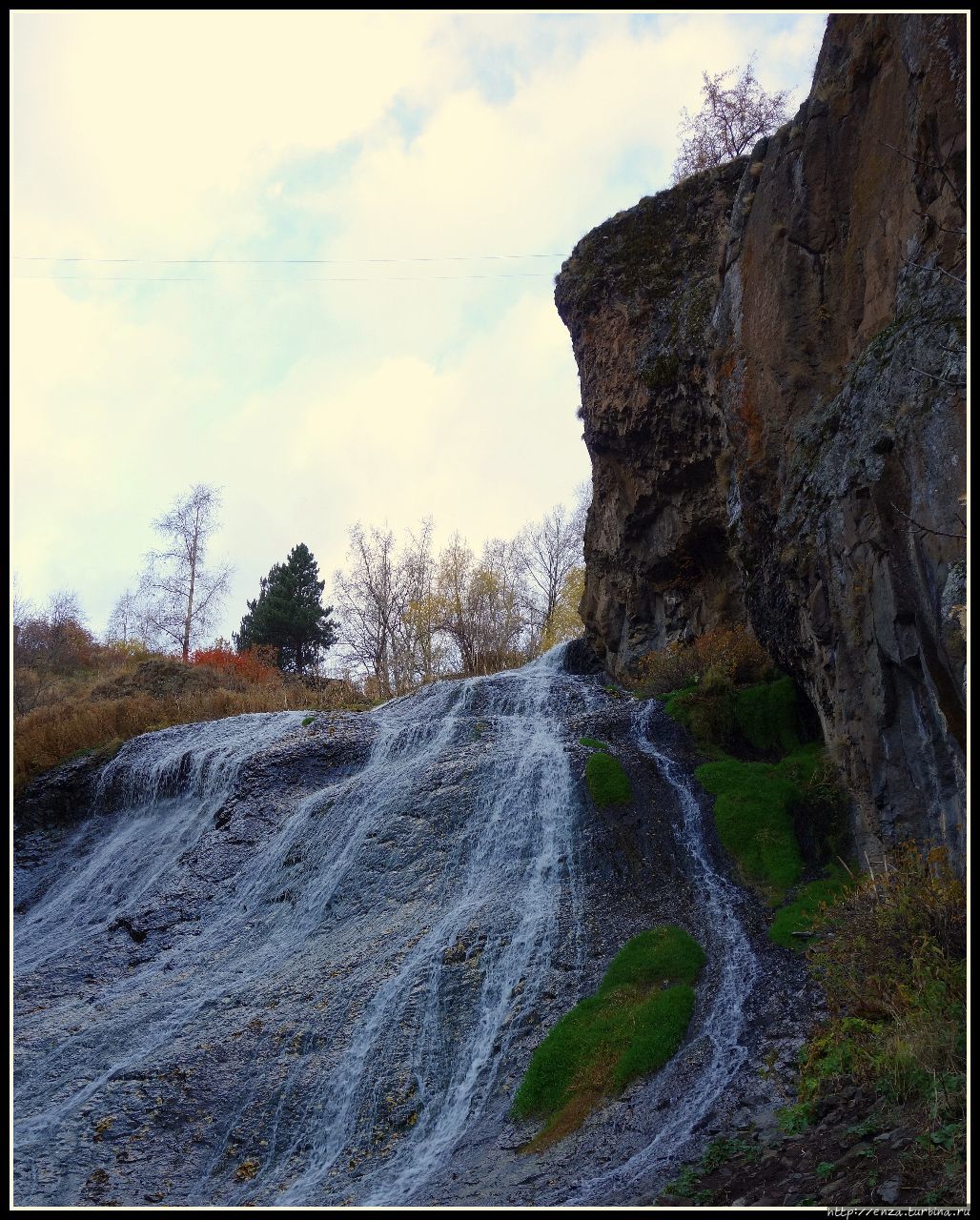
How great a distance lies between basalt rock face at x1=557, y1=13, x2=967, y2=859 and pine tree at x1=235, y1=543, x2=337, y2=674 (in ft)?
88.7

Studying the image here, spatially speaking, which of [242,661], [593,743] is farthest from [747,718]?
[242,661]

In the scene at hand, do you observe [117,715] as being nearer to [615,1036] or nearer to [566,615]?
[615,1036]

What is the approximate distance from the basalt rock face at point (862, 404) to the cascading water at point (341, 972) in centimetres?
320

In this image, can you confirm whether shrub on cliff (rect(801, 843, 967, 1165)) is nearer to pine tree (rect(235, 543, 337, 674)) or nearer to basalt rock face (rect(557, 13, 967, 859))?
basalt rock face (rect(557, 13, 967, 859))

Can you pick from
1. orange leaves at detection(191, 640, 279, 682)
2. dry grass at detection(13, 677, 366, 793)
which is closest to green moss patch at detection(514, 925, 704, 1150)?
dry grass at detection(13, 677, 366, 793)

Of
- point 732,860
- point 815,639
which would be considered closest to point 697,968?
point 732,860

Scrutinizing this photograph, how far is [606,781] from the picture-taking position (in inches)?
568

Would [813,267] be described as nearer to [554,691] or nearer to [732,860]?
[732,860]

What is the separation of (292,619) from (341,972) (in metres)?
32.4

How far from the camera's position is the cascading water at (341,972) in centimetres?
833

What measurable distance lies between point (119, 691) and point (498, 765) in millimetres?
18348

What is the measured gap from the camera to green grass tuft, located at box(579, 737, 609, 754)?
15836mm

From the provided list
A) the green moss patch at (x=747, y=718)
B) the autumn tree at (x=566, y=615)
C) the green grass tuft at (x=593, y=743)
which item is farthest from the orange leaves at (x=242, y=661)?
the green moss patch at (x=747, y=718)

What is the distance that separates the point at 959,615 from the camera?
776cm
